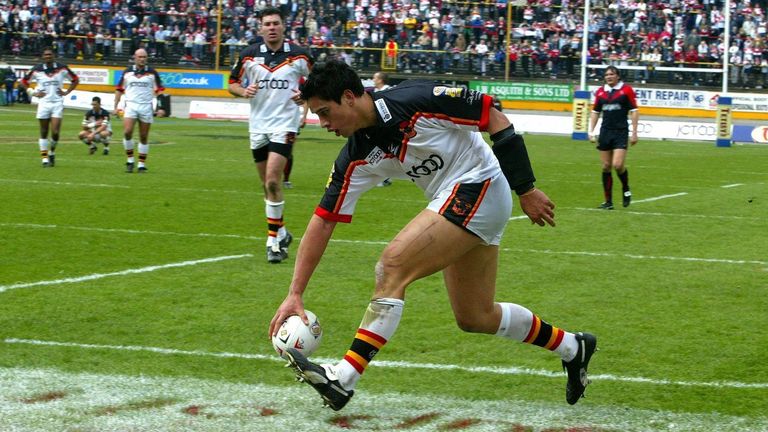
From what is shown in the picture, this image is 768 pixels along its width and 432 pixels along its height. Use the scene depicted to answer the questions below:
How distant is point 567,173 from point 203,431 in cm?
1879

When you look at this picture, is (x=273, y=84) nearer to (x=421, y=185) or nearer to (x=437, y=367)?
(x=437, y=367)

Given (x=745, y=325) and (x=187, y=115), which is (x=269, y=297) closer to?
(x=745, y=325)

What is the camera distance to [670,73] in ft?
157

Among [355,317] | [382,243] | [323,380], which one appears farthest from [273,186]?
[323,380]

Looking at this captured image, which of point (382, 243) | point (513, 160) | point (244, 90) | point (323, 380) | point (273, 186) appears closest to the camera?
point (323, 380)

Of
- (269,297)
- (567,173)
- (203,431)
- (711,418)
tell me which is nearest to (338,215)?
(203,431)

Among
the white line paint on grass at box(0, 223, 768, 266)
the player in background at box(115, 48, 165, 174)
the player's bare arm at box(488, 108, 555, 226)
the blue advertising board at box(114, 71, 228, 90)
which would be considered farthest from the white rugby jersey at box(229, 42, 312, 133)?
the blue advertising board at box(114, 71, 228, 90)

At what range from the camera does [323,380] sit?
5520 millimetres

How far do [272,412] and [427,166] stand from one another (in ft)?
5.01

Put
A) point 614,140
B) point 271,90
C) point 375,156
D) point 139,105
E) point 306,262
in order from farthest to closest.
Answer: point 139,105 → point 614,140 → point 271,90 → point 306,262 → point 375,156

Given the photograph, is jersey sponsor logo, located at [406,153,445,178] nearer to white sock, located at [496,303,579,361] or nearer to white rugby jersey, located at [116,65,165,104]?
white sock, located at [496,303,579,361]

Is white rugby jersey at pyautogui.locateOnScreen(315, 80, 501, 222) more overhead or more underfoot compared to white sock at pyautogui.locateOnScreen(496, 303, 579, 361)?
more overhead

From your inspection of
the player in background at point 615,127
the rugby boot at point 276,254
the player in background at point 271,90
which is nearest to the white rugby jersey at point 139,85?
the player in background at point 615,127

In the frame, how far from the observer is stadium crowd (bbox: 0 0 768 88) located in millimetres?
50062
